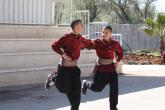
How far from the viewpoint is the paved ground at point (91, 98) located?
415 inches

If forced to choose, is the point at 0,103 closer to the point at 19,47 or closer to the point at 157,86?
the point at 19,47

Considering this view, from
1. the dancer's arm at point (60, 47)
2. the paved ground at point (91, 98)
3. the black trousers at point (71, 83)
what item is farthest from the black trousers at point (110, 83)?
the dancer's arm at point (60, 47)

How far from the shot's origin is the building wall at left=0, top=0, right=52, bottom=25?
1533 centimetres

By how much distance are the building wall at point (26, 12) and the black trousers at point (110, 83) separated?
6388 millimetres

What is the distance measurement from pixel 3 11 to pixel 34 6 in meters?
1.39

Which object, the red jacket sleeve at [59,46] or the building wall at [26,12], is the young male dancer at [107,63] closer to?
the red jacket sleeve at [59,46]

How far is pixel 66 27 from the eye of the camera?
660 inches

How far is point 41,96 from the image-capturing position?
12133 mm

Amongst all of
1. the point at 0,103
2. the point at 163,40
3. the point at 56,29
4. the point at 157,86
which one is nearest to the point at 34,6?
the point at 56,29

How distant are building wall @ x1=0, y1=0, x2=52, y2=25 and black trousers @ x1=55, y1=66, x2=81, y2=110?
694cm

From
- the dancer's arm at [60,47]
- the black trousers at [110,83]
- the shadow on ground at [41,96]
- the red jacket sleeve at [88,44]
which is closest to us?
the dancer's arm at [60,47]

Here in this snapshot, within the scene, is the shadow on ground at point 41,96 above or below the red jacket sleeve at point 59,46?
below

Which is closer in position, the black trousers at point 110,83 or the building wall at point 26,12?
the black trousers at point 110,83

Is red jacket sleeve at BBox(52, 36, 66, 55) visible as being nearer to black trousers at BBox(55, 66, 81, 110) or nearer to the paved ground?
black trousers at BBox(55, 66, 81, 110)
